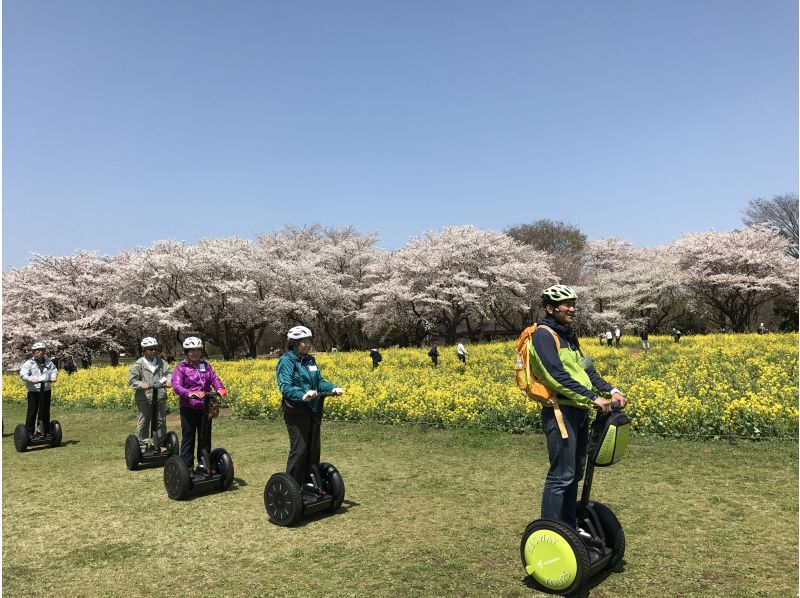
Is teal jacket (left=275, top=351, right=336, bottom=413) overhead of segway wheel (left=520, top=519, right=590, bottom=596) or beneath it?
overhead

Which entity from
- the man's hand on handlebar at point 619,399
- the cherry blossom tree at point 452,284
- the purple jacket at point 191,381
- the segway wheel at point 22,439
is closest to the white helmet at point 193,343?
the purple jacket at point 191,381

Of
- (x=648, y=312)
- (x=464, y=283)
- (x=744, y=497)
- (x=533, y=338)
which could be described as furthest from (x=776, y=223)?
(x=533, y=338)

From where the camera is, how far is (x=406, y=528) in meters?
5.72

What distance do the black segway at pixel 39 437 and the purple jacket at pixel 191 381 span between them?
16.4 feet

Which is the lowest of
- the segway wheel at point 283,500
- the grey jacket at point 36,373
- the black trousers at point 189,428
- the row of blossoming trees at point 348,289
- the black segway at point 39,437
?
the black segway at point 39,437

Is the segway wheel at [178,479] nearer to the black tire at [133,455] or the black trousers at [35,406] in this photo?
the black tire at [133,455]

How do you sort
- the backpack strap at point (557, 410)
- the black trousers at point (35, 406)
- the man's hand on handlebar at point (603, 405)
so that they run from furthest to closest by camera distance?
the black trousers at point (35, 406) → the backpack strap at point (557, 410) → the man's hand on handlebar at point (603, 405)

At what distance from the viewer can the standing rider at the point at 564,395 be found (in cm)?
399

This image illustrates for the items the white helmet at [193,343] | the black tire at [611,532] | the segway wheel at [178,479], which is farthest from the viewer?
the white helmet at [193,343]

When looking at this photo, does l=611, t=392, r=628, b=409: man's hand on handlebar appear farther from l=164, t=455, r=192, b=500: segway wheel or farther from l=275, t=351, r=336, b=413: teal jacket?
l=164, t=455, r=192, b=500: segway wheel

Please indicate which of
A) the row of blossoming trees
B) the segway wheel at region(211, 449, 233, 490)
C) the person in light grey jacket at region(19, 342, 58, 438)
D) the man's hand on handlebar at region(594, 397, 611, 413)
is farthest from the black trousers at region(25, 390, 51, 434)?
the row of blossoming trees

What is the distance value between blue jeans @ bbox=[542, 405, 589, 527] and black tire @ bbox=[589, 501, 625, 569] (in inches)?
13.6

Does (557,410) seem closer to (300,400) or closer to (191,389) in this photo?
(300,400)

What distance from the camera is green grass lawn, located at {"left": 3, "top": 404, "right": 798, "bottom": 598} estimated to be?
446cm
